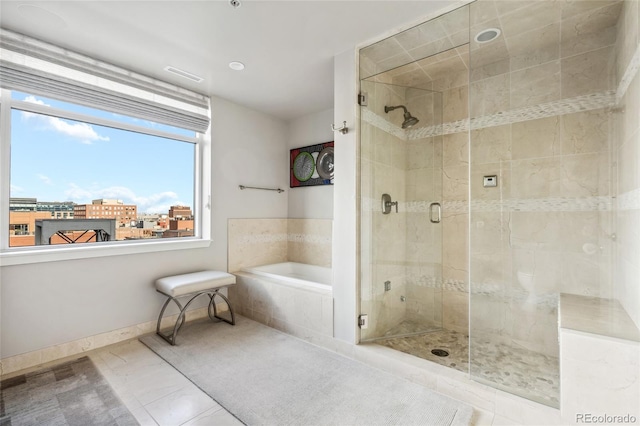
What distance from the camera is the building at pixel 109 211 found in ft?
8.04

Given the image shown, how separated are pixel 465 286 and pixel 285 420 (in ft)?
6.36

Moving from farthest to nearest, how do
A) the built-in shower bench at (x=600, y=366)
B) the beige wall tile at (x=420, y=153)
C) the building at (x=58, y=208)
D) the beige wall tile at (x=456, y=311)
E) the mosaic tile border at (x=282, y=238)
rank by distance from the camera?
the mosaic tile border at (x=282, y=238) < the beige wall tile at (x=420, y=153) < the beige wall tile at (x=456, y=311) < the building at (x=58, y=208) < the built-in shower bench at (x=600, y=366)

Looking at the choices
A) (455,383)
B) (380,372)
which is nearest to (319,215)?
(380,372)

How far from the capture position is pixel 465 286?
8.75ft

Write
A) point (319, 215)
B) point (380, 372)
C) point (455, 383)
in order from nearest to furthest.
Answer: point (455, 383)
point (380, 372)
point (319, 215)

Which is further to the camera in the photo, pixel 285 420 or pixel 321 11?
pixel 321 11

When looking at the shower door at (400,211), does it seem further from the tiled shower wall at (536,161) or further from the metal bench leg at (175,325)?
the metal bench leg at (175,325)

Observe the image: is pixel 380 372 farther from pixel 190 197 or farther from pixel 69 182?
pixel 69 182

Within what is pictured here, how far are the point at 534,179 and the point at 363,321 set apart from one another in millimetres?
1618

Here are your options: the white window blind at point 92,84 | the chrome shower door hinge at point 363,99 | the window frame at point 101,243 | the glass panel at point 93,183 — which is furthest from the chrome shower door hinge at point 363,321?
the white window blind at point 92,84

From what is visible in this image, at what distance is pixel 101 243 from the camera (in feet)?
8.40

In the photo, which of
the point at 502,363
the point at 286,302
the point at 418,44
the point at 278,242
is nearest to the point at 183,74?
the point at 418,44

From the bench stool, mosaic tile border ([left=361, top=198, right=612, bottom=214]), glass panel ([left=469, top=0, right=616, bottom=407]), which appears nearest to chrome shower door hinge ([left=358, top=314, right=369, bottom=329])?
glass panel ([left=469, top=0, right=616, bottom=407])

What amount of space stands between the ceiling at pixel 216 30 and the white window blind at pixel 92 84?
0.25 ft
